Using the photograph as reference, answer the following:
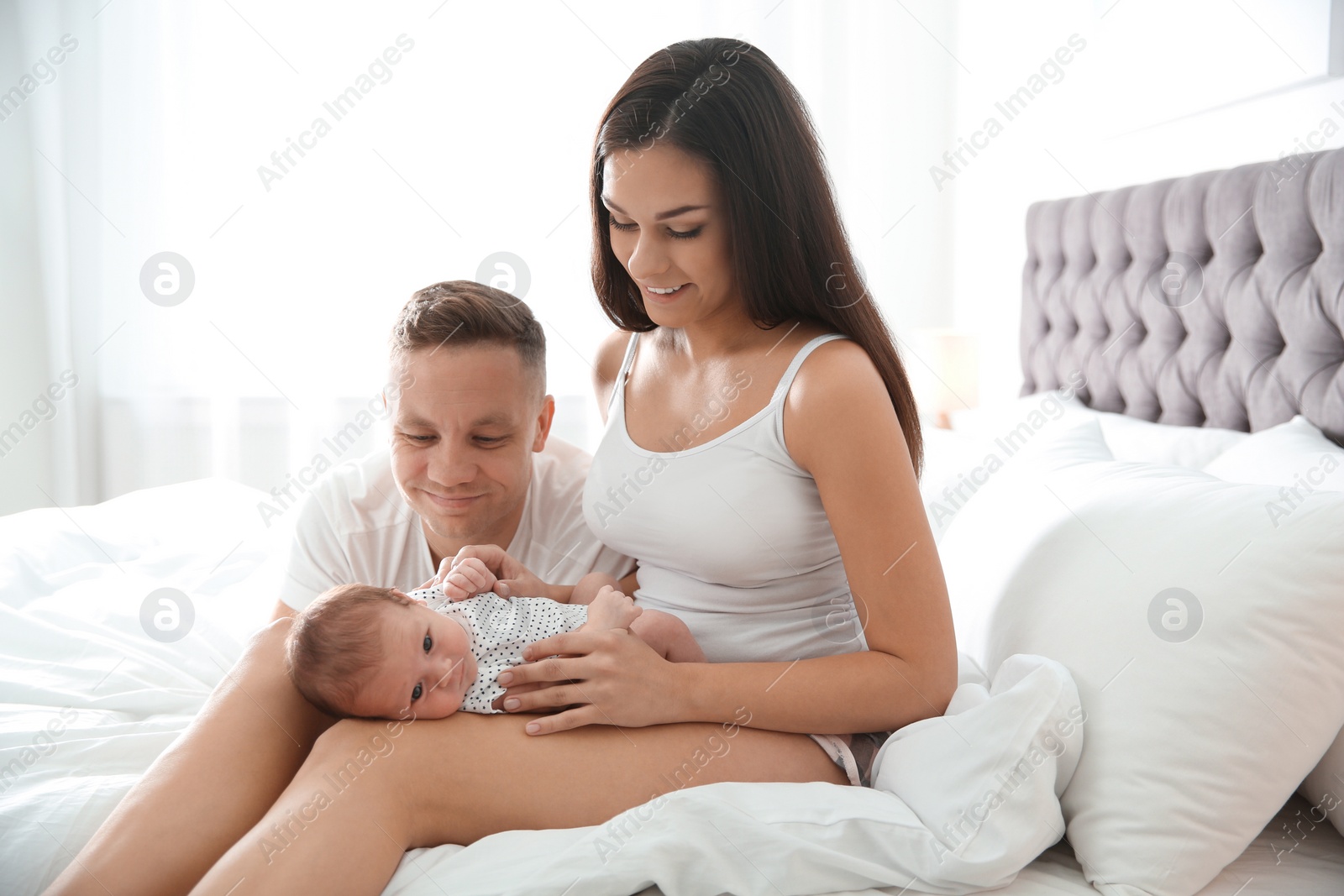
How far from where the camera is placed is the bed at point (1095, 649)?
101cm

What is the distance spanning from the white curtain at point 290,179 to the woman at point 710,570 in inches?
95.5

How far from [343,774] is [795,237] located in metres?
0.89

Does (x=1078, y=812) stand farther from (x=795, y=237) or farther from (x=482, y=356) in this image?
(x=482, y=356)

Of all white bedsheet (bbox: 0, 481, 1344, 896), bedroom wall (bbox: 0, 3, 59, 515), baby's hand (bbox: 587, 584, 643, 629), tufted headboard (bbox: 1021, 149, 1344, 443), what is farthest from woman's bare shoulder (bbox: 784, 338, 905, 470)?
bedroom wall (bbox: 0, 3, 59, 515)

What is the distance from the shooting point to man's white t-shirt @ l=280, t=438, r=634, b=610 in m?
1.55

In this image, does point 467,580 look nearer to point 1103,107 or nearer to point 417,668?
point 417,668

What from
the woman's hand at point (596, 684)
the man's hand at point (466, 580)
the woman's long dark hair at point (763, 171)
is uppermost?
the woman's long dark hair at point (763, 171)

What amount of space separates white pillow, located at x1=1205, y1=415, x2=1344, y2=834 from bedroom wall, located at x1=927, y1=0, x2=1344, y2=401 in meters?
0.60

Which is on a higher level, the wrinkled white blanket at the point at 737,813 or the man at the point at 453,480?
the man at the point at 453,480

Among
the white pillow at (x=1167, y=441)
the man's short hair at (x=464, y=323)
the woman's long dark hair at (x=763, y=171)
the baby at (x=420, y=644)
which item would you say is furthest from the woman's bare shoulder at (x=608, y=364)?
the white pillow at (x=1167, y=441)

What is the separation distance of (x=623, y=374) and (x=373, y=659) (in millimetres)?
689

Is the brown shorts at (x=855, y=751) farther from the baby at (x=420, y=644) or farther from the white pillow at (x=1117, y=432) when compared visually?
the white pillow at (x=1117, y=432)

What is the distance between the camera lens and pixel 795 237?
1281 mm

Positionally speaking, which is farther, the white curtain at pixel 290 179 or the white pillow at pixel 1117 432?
the white curtain at pixel 290 179
